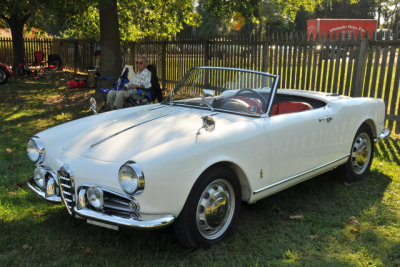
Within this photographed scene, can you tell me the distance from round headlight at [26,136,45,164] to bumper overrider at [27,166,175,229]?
414 millimetres

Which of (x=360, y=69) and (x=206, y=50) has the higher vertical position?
(x=206, y=50)

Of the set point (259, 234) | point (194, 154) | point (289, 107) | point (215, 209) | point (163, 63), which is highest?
point (163, 63)

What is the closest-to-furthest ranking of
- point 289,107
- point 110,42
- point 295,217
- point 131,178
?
point 131,178
point 295,217
point 289,107
point 110,42

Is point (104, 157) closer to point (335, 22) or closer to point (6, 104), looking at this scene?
point (6, 104)

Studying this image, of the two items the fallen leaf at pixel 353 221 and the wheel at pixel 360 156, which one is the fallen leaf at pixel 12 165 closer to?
the fallen leaf at pixel 353 221

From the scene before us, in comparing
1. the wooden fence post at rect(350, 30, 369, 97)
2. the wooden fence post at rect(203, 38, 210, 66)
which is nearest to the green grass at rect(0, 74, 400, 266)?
the wooden fence post at rect(350, 30, 369, 97)

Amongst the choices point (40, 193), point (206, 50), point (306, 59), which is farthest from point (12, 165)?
point (206, 50)

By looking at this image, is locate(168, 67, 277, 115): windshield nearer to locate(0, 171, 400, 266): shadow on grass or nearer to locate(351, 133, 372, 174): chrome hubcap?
locate(0, 171, 400, 266): shadow on grass

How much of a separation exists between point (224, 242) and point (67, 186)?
1.37 meters

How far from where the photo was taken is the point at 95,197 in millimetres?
2730

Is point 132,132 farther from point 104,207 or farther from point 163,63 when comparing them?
point 163,63

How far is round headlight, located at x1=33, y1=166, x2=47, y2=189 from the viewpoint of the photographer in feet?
10.5

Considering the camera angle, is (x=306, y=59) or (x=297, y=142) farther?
(x=306, y=59)

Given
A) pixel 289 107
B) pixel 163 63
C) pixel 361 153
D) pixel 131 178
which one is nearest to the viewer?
pixel 131 178
